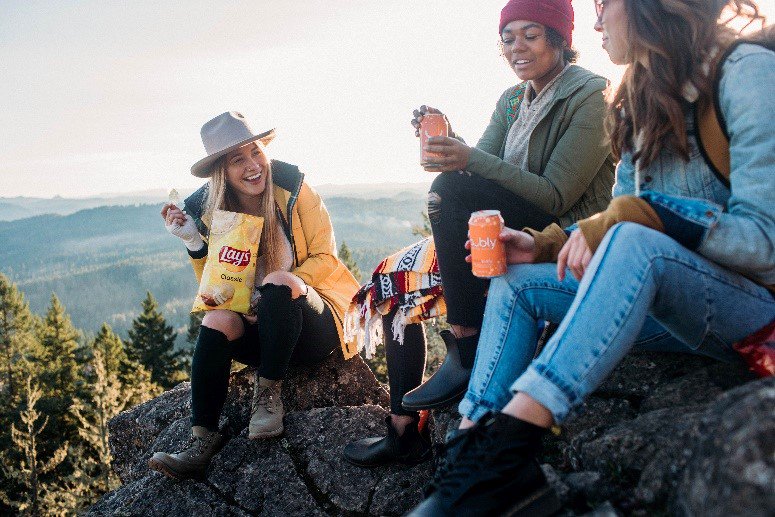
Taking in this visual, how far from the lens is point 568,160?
3246 mm

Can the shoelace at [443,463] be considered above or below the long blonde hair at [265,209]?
below

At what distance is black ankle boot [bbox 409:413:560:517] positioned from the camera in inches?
74.4

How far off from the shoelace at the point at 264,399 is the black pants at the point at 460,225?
1.67 metres

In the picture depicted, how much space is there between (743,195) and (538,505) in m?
1.26

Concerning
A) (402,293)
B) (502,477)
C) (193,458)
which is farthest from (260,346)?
(502,477)

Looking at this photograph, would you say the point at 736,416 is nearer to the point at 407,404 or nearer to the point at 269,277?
the point at 407,404

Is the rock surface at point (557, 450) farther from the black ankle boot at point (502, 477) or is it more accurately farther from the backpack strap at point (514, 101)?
the backpack strap at point (514, 101)

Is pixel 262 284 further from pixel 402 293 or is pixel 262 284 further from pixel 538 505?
pixel 538 505

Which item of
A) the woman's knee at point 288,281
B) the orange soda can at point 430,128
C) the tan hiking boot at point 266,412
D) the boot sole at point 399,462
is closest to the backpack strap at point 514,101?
the orange soda can at point 430,128

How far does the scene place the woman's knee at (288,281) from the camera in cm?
384

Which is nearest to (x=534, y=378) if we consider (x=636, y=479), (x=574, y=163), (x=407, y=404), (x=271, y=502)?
(x=636, y=479)

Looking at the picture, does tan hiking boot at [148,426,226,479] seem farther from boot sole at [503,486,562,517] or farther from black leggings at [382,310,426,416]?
boot sole at [503,486,562,517]

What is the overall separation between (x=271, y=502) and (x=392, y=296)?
5.23 ft

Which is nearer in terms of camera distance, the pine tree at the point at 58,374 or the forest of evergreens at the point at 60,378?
the forest of evergreens at the point at 60,378
